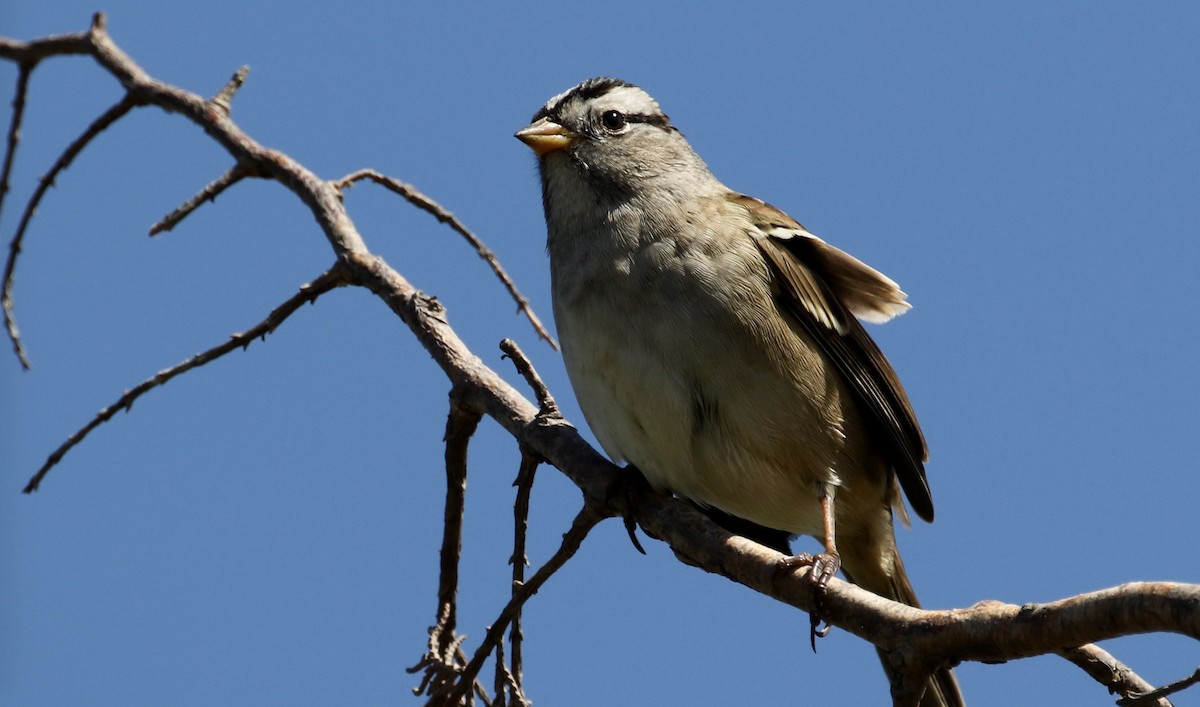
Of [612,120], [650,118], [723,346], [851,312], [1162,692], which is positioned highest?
[650,118]

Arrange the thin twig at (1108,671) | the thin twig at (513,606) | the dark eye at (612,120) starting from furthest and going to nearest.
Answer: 1. the dark eye at (612,120)
2. the thin twig at (513,606)
3. the thin twig at (1108,671)

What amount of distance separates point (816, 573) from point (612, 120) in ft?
7.73

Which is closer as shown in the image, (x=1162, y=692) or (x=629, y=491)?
(x=1162, y=692)

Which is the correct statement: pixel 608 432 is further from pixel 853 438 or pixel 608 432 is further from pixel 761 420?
pixel 853 438

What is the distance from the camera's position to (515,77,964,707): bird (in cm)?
418

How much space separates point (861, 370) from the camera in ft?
15.1

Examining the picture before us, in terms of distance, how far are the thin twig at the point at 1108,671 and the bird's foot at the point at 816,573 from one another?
1.88 ft

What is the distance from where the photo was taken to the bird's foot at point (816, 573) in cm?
310

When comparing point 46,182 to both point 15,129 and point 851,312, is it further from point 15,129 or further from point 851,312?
point 851,312

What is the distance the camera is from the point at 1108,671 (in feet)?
9.52

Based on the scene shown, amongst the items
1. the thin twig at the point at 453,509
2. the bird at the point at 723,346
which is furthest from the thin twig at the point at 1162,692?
the thin twig at the point at 453,509

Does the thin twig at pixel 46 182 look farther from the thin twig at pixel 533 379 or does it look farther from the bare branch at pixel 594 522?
the thin twig at pixel 533 379

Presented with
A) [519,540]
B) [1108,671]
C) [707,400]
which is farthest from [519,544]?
[1108,671]

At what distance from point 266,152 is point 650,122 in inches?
60.2
